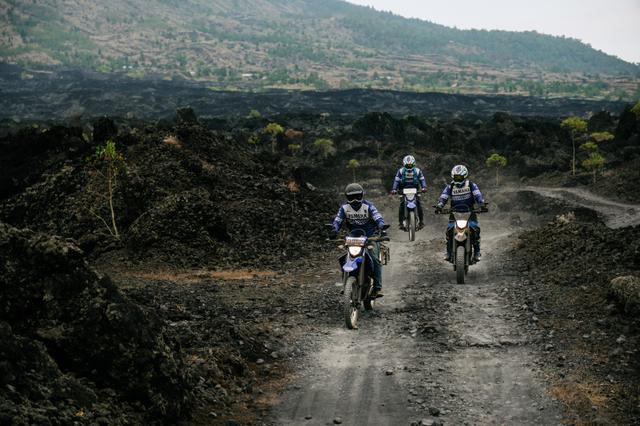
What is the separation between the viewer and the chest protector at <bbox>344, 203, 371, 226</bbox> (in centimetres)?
1229

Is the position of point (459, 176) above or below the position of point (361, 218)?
above

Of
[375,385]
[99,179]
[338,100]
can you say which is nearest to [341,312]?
[375,385]

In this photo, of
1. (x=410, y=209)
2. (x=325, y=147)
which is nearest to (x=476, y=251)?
Answer: (x=410, y=209)

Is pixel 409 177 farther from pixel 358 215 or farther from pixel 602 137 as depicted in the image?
pixel 602 137

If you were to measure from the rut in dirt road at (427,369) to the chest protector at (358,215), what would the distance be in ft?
5.82

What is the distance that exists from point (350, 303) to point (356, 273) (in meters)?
0.65

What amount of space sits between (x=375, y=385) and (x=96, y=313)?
3769mm

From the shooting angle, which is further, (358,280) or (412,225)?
(412,225)

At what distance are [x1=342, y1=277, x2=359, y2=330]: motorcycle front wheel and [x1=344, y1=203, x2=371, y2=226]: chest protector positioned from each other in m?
1.16

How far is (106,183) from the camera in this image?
23.2 m

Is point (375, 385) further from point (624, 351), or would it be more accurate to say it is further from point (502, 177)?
point (502, 177)

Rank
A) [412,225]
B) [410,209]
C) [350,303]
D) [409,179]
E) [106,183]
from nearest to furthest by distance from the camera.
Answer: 1. [350,303]
2. [409,179]
3. [410,209]
4. [412,225]
5. [106,183]

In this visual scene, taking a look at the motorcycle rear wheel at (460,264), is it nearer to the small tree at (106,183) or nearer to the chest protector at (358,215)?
the chest protector at (358,215)

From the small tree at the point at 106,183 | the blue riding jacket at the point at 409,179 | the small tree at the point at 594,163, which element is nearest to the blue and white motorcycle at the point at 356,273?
the blue riding jacket at the point at 409,179
